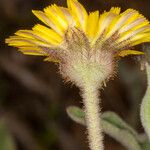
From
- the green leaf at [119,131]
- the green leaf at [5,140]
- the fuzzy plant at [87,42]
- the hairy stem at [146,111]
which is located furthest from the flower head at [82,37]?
the green leaf at [5,140]

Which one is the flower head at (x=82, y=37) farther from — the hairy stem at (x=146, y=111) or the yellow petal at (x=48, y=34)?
the hairy stem at (x=146, y=111)

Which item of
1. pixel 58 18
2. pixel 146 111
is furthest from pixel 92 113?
pixel 58 18

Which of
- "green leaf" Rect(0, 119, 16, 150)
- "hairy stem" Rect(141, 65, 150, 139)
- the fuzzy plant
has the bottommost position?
"green leaf" Rect(0, 119, 16, 150)

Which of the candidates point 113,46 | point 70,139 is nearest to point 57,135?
point 70,139

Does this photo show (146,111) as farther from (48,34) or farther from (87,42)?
(48,34)

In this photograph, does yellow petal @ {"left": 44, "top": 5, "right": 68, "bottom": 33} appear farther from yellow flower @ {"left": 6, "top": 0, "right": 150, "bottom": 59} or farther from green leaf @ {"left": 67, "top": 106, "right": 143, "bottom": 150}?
green leaf @ {"left": 67, "top": 106, "right": 143, "bottom": 150}

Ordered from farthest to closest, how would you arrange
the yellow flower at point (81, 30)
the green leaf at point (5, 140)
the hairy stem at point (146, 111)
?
the green leaf at point (5, 140) → the hairy stem at point (146, 111) → the yellow flower at point (81, 30)

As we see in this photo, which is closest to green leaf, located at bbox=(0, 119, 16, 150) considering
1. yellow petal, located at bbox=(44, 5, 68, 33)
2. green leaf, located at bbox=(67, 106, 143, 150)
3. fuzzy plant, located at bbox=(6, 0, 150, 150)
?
green leaf, located at bbox=(67, 106, 143, 150)

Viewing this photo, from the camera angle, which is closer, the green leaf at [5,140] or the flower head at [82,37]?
A: the flower head at [82,37]

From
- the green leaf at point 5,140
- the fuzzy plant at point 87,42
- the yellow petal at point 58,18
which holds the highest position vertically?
the yellow petal at point 58,18
